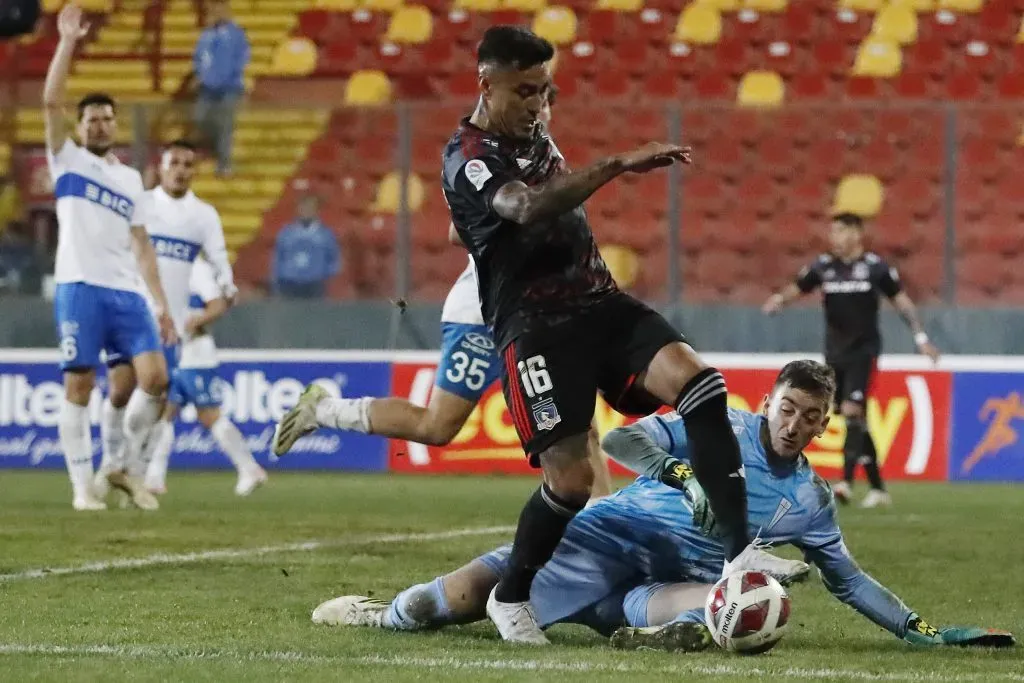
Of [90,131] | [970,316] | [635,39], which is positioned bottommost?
[970,316]

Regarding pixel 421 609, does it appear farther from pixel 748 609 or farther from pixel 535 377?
pixel 748 609

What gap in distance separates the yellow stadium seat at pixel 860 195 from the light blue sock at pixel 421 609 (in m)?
9.70

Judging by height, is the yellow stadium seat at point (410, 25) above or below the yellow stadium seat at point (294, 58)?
above

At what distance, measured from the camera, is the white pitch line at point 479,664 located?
4.86 m

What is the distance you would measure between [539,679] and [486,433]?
412 inches

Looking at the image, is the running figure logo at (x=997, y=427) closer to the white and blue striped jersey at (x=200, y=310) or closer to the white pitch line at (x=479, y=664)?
the white and blue striped jersey at (x=200, y=310)

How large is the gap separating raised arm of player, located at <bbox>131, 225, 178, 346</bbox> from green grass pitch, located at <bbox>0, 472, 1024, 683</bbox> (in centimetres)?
114

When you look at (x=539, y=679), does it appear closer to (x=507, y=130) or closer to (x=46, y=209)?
(x=507, y=130)

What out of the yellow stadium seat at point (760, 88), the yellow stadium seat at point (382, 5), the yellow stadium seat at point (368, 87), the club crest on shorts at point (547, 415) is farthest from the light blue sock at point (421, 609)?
the yellow stadium seat at point (382, 5)

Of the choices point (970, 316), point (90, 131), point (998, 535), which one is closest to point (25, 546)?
point (90, 131)

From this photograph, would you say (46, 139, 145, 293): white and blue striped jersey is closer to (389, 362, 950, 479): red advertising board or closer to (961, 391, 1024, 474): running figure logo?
(389, 362, 950, 479): red advertising board

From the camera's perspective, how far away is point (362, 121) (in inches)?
614

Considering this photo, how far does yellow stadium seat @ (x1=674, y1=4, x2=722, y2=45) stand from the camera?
18438mm

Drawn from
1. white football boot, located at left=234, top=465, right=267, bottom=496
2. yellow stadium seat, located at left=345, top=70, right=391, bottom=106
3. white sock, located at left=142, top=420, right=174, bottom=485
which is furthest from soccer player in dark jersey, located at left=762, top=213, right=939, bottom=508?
yellow stadium seat, located at left=345, top=70, right=391, bottom=106
